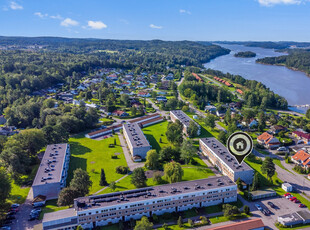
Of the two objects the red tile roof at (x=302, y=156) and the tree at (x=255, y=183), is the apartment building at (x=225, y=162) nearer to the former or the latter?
the tree at (x=255, y=183)

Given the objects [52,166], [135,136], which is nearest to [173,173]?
[135,136]

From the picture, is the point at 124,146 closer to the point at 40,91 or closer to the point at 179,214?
the point at 179,214

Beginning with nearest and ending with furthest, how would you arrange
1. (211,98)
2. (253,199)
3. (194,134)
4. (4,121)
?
1. (253,199)
2. (194,134)
3. (4,121)
4. (211,98)

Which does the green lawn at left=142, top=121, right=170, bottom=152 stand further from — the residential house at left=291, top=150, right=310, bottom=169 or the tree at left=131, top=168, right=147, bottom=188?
the residential house at left=291, top=150, right=310, bottom=169

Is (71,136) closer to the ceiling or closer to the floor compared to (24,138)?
closer to the floor

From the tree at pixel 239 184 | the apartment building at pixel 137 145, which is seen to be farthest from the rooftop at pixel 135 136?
the tree at pixel 239 184

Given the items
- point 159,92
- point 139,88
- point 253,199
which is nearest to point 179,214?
point 253,199
